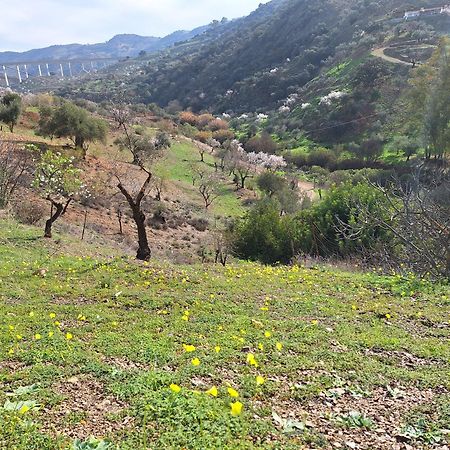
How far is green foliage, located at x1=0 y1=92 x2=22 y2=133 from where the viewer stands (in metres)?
39.1

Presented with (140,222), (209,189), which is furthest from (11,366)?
(209,189)

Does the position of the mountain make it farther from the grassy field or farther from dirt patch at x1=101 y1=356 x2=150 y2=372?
dirt patch at x1=101 y1=356 x2=150 y2=372

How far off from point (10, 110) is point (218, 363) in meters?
40.7

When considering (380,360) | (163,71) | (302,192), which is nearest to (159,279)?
(380,360)

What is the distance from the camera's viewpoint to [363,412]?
4.64m

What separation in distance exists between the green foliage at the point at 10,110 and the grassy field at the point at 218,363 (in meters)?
34.5

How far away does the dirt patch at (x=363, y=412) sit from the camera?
162 inches

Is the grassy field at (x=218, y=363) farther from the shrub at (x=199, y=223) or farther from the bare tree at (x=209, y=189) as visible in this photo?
the bare tree at (x=209, y=189)

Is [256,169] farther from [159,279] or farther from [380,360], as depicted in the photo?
[380,360]

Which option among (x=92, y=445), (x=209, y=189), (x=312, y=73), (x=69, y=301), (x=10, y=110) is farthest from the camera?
(x=312, y=73)

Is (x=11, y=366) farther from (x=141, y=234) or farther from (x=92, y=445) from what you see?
(x=141, y=234)

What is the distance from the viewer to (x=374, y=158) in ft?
181

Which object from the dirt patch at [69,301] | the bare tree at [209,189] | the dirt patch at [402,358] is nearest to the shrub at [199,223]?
the bare tree at [209,189]

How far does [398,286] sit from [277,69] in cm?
11102
